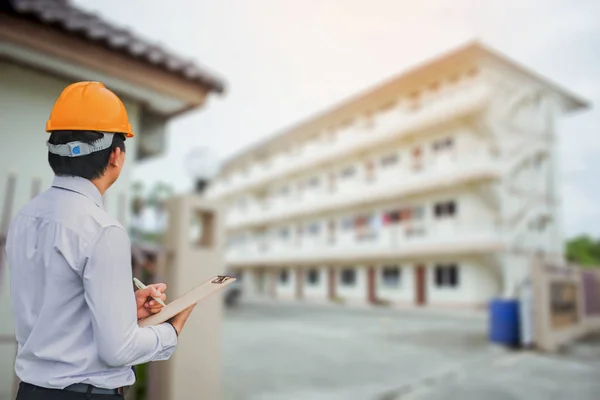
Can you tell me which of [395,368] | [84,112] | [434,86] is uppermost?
[434,86]

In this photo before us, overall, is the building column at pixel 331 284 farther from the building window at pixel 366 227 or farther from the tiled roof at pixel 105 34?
the tiled roof at pixel 105 34

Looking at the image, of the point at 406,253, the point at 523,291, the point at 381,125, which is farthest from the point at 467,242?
the point at 523,291

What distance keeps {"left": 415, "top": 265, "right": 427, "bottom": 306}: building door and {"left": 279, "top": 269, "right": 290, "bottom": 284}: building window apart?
11022 mm

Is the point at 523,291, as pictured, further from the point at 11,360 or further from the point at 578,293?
the point at 11,360

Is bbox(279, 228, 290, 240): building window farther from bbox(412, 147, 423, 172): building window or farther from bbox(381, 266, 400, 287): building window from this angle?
bbox(412, 147, 423, 172): building window

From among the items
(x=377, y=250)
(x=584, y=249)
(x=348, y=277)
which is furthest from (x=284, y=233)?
(x=584, y=249)

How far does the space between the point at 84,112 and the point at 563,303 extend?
10689 mm

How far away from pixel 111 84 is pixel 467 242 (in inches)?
756

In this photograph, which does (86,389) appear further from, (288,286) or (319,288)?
(288,286)

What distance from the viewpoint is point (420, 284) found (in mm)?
22922

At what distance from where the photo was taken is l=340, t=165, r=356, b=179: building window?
2757 cm

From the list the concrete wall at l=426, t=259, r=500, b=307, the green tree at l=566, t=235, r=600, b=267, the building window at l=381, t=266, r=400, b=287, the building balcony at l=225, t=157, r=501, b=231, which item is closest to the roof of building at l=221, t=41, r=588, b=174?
the building balcony at l=225, t=157, r=501, b=231

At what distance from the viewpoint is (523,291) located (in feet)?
29.4

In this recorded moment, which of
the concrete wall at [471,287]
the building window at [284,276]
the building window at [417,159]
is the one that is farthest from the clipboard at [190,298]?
the building window at [284,276]
